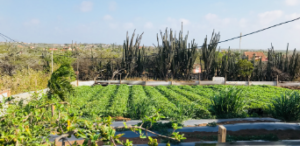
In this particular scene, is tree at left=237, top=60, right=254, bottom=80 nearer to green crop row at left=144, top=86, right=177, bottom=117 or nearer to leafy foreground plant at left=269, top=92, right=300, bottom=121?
green crop row at left=144, top=86, right=177, bottom=117

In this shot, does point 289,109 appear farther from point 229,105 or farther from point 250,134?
point 250,134

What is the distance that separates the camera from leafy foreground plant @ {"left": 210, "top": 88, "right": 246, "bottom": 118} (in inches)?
289

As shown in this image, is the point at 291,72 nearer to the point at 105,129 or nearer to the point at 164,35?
the point at 164,35

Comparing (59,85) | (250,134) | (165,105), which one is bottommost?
(250,134)

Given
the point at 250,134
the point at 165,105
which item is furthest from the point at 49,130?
the point at 165,105

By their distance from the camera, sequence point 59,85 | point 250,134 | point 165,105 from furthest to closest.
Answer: point 165,105 < point 59,85 < point 250,134

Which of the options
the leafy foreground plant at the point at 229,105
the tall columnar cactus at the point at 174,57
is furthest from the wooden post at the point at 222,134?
the tall columnar cactus at the point at 174,57

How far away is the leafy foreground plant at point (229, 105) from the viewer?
7.34m

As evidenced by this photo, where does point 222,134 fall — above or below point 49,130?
below

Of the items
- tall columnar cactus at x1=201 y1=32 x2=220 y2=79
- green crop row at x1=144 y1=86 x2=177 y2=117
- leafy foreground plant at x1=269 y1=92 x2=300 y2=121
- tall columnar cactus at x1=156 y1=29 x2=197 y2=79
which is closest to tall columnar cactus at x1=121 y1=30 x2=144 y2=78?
tall columnar cactus at x1=156 y1=29 x2=197 y2=79

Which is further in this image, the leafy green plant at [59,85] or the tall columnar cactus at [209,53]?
the tall columnar cactus at [209,53]

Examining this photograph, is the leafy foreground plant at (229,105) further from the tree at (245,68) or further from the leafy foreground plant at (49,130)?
the tree at (245,68)

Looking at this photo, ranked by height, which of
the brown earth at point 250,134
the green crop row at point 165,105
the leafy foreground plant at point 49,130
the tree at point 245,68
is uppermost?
the tree at point 245,68

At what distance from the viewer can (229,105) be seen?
24.4 feet
